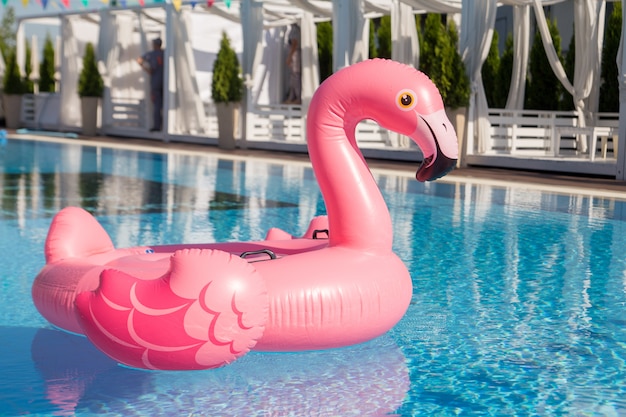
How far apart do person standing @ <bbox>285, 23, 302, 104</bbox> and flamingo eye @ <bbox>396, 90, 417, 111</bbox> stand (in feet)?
53.9

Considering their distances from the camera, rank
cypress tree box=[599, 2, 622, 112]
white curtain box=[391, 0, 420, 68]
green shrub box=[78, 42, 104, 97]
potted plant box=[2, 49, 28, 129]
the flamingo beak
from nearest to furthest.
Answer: the flamingo beak → cypress tree box=[599, 2, 622, 112] → white curtain box=[391, 0, 420, 68] → green shrub box=[78, 42, 104, 97] → potted plant box=[2, 49, 28, 129]

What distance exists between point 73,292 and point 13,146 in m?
14.1

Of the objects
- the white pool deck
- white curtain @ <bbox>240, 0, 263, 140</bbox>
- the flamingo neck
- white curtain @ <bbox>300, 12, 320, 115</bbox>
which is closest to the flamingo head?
the flamingo neck

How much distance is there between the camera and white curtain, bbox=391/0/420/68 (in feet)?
51.4

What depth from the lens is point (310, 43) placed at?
60.3ft

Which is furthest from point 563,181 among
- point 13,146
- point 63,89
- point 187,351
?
point 63,89

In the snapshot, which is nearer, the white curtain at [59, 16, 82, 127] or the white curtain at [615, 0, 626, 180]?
the white curtain at [615, 0, 626, 180]

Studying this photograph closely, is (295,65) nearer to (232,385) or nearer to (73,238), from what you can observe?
(73,238)

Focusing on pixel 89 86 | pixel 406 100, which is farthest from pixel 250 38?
pixel 406 100

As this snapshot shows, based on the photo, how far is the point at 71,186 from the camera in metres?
10.1

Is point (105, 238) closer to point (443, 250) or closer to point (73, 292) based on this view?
point (73, 292)

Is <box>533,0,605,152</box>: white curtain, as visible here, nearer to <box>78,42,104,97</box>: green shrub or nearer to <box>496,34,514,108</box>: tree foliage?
<box>496,34,514,108</box>: tree foliage

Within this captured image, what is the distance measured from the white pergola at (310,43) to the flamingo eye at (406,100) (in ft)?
25.7

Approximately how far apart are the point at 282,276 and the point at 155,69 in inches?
648
